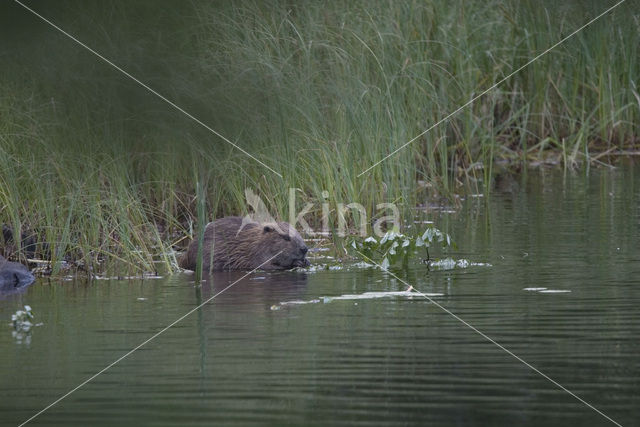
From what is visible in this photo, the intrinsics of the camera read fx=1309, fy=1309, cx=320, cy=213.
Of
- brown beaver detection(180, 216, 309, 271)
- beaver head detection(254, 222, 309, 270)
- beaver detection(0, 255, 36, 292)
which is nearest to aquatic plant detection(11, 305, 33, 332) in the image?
beaver detection(0, 255, 36, 292)

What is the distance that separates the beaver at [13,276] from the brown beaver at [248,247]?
61.0 inches

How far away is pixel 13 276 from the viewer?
10453 mm

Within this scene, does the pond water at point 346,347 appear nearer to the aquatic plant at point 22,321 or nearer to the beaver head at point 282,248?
the aquatic plant at point 22,321

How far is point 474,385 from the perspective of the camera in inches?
247

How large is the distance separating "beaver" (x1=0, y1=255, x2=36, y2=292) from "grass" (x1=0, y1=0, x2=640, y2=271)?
355 millimetres

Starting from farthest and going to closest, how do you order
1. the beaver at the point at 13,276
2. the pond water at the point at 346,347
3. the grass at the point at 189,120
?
the grass at the point at 189,120 < the beaver at the point at 13,276 < the pond water at the point at 346,347

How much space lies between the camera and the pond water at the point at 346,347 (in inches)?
233

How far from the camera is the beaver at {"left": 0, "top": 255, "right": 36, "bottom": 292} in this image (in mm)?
10328

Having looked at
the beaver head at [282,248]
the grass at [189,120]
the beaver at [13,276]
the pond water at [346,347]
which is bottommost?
the pond water at [346,347]

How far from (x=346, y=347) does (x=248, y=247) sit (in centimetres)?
447
